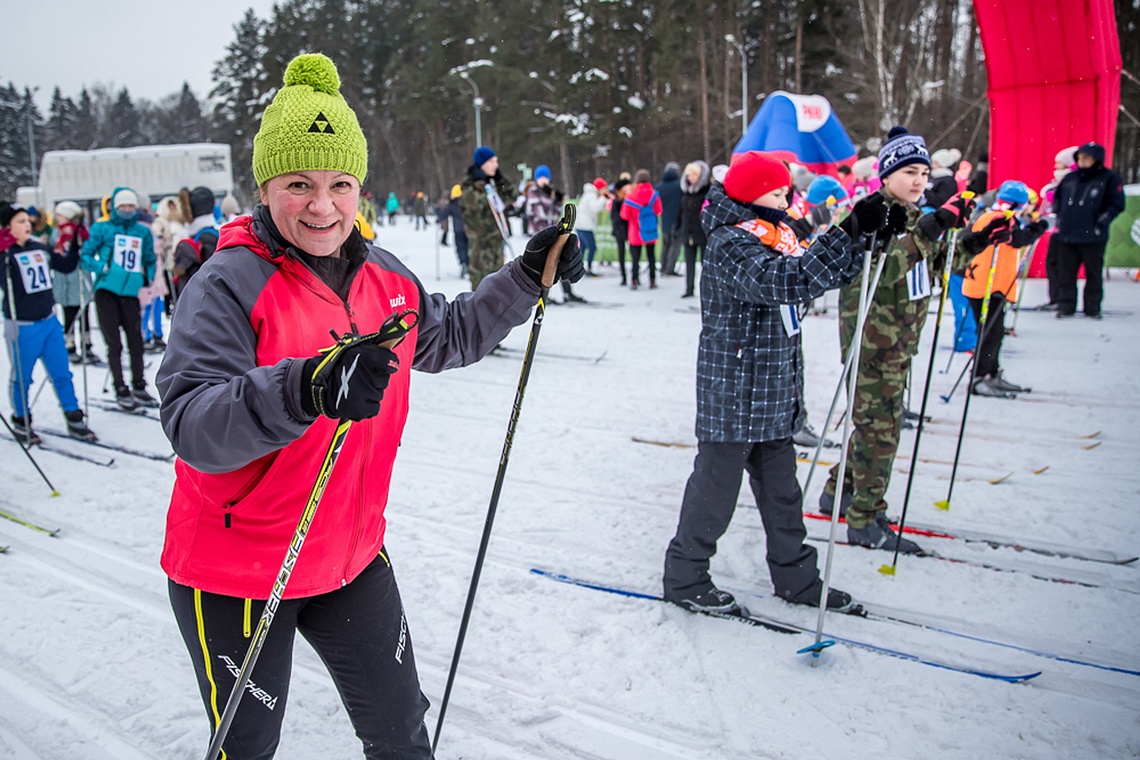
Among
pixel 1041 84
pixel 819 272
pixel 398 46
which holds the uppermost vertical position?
pixel 398 46

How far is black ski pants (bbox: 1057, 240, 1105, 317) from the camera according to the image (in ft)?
30.2

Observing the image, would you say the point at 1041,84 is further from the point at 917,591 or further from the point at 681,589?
the point at 681,589

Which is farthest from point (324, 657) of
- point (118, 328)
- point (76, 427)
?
point (118, 328)

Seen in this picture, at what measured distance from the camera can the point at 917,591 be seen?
346cm

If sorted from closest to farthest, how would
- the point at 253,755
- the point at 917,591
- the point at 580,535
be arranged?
the point at 253,755 → the point at 917,591 → the point at 580,535

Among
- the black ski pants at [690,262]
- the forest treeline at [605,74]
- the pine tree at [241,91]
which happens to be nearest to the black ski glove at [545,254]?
the black ski pants at [690,262]

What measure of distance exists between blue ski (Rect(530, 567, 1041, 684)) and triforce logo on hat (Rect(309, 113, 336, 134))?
2501mm

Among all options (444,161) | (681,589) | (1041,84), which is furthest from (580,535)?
(444,161)

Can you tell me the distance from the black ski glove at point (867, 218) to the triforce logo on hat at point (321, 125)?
1.85 meters

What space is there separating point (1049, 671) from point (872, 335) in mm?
1642

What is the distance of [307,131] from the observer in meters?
1.59

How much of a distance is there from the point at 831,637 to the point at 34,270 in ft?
19.3

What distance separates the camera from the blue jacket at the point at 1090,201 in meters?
8.98

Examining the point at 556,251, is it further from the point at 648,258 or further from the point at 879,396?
the point at 648,258
